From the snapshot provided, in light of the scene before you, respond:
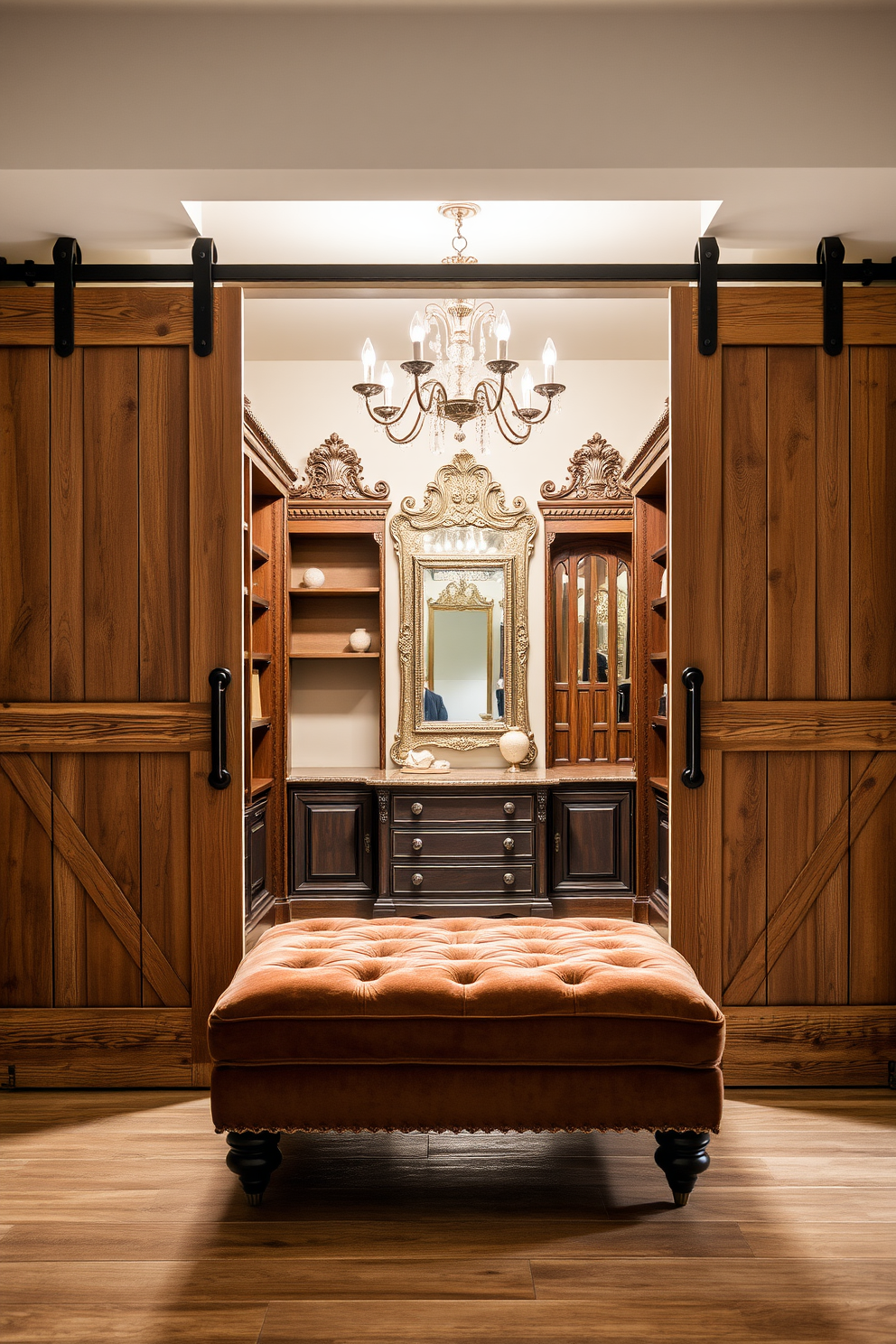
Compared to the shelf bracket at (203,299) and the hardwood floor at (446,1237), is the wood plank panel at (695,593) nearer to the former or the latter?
the hardwood floor at (446,1237)

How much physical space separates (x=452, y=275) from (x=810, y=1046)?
2.69 meters

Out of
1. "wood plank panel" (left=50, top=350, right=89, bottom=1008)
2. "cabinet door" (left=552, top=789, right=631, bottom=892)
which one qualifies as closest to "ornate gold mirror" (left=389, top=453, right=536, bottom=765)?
"cabinet door" (left=552, top=789, right=631, bottom=892)

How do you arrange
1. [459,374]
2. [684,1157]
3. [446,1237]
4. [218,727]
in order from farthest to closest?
1. [459,374]
2. [218,727]
3. [684,1157]
4. [446,1237]

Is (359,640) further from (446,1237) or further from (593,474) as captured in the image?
(446,1237)

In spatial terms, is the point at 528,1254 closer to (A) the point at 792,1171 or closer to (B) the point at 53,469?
(A) the point at 792,1171

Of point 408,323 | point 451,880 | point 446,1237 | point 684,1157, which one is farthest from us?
point 451,880

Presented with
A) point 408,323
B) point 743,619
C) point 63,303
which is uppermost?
point 408,323

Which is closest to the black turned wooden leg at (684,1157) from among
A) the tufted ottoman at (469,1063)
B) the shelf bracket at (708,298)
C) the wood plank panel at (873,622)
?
the tufted ottoman at (469,1063)

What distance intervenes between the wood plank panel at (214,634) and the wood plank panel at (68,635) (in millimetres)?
359

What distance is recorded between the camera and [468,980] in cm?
233

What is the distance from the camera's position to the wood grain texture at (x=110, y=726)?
9.76 feet

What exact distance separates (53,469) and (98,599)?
0.44 meters

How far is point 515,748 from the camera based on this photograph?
5.04m

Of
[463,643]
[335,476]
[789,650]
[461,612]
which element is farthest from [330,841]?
[789,650]
